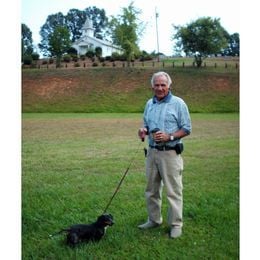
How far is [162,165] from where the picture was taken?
331 cm

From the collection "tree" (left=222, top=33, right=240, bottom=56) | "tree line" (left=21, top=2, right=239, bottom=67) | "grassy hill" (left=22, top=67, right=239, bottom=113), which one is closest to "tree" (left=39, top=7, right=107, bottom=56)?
"tree line" (left=21, top=2, right=239, bottom=67)

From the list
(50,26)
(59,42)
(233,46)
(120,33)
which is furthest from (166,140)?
(50,26)

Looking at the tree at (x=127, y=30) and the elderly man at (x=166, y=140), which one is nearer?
the elderly man at (x=166, y=140)

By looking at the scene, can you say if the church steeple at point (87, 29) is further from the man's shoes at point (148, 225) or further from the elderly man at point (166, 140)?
the man's shoes at point (148, 225)

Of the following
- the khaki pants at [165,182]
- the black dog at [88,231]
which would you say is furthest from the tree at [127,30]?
the black dog at [88,231]

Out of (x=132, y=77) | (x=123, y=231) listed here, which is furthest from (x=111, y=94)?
(x=123, y=231)

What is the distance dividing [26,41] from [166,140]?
1226mm

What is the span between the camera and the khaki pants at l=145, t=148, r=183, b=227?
330 centimetres

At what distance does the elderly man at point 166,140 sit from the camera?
3.22 metres

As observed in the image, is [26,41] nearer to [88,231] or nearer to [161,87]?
[161,87]

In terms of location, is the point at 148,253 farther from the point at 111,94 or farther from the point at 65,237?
the point at 111,94

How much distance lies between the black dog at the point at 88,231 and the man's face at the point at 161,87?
0.92 meters
